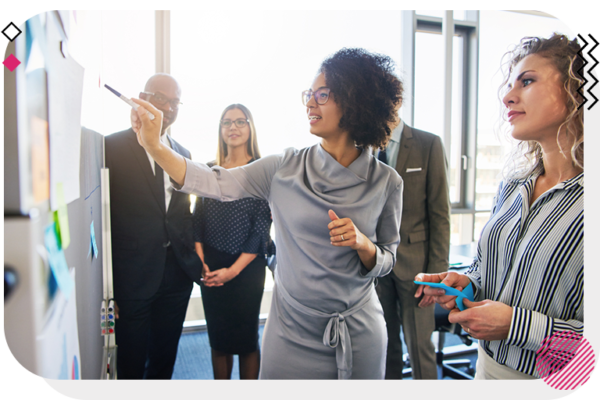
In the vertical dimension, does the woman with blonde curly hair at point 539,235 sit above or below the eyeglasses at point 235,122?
below

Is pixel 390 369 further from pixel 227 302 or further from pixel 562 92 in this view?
pixel 562 92

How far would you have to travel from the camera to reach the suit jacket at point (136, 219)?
3.37 feet

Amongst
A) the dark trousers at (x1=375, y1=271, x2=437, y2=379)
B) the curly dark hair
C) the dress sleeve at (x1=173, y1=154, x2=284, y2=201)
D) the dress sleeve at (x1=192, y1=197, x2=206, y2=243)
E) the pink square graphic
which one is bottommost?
the dark trousers at (x1=375, y1=271, x2=437, y2=379)

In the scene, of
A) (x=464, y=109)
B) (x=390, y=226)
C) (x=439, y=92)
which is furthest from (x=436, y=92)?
(x=390, y=226)

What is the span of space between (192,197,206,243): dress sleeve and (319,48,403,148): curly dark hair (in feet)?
2.13

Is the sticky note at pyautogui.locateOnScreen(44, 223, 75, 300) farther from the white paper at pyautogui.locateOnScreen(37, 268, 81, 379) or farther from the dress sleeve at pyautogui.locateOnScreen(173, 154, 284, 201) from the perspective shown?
the dress sleeve at pyautogui.locateOnScreen(173, 154, 284, 201)

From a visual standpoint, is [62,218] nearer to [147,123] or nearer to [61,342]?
[61,342]

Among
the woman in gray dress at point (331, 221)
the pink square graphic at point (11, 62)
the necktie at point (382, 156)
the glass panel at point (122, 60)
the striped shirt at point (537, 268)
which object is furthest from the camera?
the necktie at point (382, 156)

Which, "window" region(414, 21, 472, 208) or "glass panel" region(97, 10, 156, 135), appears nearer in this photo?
"glass panel" region(97, 10, 156, 135)

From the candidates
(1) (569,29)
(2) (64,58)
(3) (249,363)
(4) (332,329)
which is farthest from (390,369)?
(2) (64,58)

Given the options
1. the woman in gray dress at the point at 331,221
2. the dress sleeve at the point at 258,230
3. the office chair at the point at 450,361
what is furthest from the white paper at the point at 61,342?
the office chair at the point at 450,361

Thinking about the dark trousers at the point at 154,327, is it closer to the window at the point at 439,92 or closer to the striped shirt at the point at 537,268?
the striped shirt at the point at 537,268

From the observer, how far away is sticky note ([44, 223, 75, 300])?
0.41m

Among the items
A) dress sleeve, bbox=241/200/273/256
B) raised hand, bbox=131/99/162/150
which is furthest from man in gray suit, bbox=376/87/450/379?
raised hand, bbox=131/99/162/150
